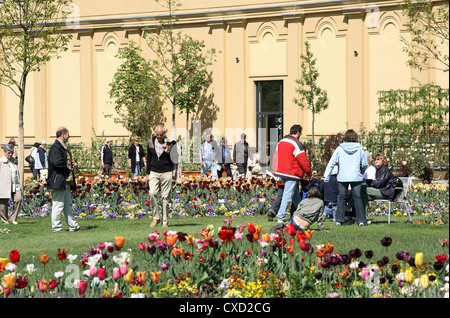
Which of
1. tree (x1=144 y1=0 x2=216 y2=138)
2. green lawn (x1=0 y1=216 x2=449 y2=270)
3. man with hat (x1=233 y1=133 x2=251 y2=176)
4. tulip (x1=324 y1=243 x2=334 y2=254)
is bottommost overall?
green lawn (x1=0 y1=216 x2=449 y2=270)

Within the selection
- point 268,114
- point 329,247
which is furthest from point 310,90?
point 329,247

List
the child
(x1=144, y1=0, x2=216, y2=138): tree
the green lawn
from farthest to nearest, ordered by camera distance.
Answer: (x1=144, y1=0, x2=216, y2=138): tree, the child, the green lawn

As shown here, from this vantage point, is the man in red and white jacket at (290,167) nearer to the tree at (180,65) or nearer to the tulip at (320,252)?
the tulip at (320,252)

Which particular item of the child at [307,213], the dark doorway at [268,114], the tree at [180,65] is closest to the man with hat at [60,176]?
the child at [307,213]

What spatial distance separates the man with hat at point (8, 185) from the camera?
49.2ft

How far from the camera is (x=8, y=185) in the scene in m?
15.0

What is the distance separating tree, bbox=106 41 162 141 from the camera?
28969mm

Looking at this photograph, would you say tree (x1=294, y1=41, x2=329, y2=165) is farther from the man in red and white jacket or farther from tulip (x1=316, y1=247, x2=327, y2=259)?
tulip (x1=316, y1=247, x2=327, y2=259)

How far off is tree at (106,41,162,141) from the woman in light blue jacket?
16127 millimetres

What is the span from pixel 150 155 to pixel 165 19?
17.3 metres

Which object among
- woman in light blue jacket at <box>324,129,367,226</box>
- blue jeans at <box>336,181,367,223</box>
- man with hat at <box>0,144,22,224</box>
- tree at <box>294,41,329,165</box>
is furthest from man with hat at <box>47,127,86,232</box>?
tree at <box>294,41,329,165</box>

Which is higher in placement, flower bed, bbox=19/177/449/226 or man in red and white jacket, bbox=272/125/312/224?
man in red and white jacket, bbox=272/125/312/224
